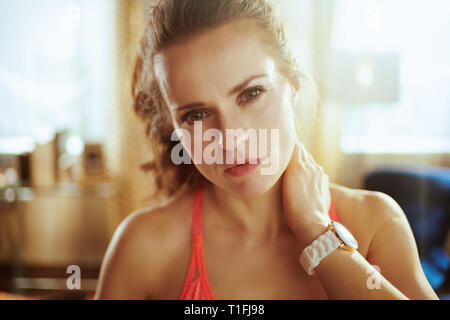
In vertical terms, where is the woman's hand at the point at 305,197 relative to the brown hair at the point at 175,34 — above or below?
below

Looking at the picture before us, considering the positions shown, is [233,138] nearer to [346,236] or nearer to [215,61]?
[215,61]

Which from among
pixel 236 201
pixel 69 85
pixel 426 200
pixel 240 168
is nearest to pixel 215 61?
pixel 240 168

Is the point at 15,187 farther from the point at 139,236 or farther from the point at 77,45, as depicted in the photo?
the point at 139,236

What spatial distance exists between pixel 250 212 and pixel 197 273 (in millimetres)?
143

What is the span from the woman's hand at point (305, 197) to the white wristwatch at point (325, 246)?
1 cm

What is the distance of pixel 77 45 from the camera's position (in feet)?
7.13

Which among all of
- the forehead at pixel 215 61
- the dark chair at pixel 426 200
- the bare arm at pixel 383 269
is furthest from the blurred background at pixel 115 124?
the bare arm at pixel 383 269

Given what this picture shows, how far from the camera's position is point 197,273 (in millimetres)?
586

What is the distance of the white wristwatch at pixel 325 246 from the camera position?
474 mm

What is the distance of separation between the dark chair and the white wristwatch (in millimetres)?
376

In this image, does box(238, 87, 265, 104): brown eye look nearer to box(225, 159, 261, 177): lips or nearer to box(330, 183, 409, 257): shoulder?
box(225, 159, 261, 177): lips

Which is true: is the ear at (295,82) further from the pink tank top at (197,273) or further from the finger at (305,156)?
the pink tank top at (197,273)

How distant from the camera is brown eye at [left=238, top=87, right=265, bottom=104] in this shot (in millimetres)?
493

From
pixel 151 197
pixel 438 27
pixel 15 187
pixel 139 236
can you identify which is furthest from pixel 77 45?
pixel 438 27
